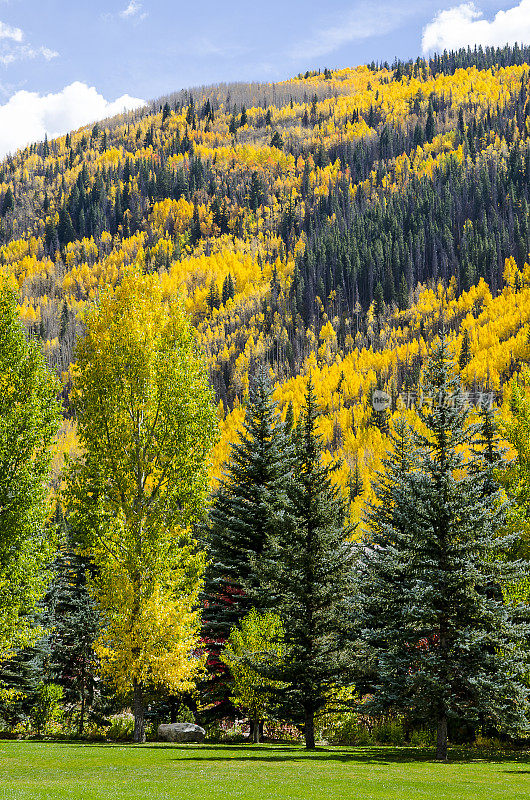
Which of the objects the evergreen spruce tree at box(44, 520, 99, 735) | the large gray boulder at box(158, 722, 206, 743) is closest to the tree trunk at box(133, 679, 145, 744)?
the large gray boulder at box(158, 722, 206, 743)

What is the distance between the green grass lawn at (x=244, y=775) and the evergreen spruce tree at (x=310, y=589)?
2.55 m

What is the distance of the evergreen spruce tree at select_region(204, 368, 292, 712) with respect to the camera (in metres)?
27.0

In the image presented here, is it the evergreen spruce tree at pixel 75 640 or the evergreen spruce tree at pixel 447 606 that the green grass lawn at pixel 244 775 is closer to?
the evergreen spruce tree at pixel 447 606

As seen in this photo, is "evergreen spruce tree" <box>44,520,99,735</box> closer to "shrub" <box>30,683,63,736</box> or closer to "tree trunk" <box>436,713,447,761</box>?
"shrub" <box>30,683,63,736</box>

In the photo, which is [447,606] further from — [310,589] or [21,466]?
[21,466]

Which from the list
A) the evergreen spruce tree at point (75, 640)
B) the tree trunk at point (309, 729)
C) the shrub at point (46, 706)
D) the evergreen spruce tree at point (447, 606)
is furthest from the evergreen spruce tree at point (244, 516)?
the shrub at point (46, 706)

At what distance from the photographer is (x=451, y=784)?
1377 cm

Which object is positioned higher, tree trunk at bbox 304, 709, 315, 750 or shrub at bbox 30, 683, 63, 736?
tree trunk at bbox 304, 709, 315, 750

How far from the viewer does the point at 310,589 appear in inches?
918

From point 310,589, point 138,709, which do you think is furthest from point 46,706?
point 310,589

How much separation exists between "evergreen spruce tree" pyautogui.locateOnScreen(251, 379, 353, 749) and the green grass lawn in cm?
255

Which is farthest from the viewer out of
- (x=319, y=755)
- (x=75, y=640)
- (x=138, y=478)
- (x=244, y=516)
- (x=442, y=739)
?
(x=75, y=640)

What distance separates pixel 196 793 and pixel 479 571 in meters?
12.2

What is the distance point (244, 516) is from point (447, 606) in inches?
415
